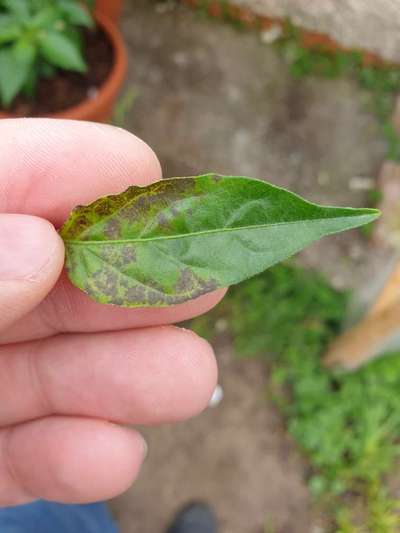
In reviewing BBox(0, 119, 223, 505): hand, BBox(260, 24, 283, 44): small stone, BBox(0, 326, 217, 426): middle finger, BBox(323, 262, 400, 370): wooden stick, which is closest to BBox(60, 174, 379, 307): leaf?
BBox(0, 119, 223, 505): hand

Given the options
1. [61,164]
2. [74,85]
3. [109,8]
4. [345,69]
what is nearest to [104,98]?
[74,85]

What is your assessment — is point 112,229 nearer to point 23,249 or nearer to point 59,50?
point 23,249

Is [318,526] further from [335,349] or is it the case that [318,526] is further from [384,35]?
[384,35]

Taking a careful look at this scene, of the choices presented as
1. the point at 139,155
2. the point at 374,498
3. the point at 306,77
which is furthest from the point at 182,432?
the point at 306,77

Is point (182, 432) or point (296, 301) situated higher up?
point (296, 301)

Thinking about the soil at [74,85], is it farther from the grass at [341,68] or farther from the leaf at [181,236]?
the leaf at [181,236]

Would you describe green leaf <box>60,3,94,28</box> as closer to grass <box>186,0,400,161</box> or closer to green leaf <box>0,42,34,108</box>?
green leaf <box>0,42,34,108</box>
